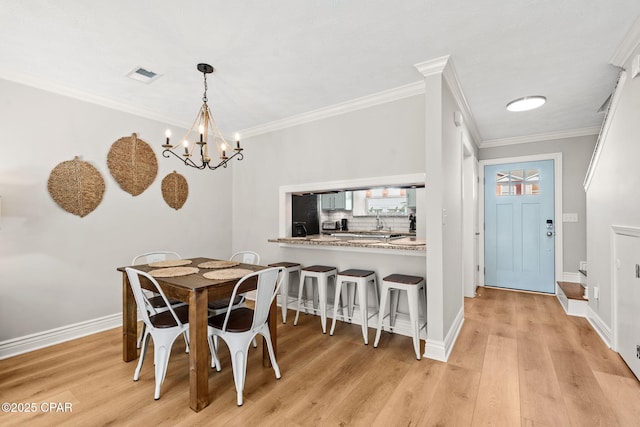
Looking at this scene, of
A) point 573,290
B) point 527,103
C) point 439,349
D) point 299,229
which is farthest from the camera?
point 299,229

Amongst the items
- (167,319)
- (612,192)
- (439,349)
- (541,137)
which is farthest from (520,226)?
(167,319)

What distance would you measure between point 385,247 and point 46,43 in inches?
118

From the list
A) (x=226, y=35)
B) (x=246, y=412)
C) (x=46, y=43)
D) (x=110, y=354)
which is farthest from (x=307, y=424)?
(x=46, y=43)

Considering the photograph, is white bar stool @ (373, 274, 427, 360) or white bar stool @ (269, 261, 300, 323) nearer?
white bar stool @ (373, 274, 427, 360)

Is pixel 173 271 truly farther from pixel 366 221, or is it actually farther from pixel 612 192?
pixel 612 192

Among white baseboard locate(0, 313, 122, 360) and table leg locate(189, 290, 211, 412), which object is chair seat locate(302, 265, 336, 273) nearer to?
table leg locate(189, 290, 211, 412)

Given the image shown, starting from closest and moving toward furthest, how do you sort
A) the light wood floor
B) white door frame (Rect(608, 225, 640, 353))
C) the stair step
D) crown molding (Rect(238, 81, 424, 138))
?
the light wood floor < white door frame (Rect(608, 225, 640, 353)) < crown molding (Rect(238, 81, 424, 138)) < the stair step

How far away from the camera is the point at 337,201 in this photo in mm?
4789

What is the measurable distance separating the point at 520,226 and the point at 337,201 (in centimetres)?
277

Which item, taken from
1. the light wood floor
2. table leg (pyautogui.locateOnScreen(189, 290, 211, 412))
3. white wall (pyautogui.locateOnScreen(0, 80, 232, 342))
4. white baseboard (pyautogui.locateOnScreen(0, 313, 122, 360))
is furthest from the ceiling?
the light wood floor

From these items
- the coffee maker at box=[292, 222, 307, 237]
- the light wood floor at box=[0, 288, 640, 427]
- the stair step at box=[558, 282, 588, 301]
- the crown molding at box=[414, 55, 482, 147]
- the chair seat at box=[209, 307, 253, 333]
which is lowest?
the light wood floor at box=[0, 288, 640, 427]

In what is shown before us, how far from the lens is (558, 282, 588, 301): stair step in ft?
11.4

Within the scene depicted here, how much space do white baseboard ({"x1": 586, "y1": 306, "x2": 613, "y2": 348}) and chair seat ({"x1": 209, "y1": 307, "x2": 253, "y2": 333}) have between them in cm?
304

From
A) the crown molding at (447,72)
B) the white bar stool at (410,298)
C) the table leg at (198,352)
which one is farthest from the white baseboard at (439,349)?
the crown molding at (447,72)
